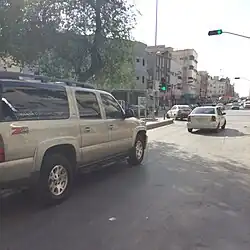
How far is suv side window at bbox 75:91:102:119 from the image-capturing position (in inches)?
262

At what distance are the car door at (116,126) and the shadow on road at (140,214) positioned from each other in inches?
26.8

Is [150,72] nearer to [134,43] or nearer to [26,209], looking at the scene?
[134,43]

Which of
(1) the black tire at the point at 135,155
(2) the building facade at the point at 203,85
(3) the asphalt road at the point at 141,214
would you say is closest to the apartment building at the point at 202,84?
(2) the building facade at the point at 203,85

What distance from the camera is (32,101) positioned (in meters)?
5.51

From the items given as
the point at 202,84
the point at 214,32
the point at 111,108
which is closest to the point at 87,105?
the point at 111,108

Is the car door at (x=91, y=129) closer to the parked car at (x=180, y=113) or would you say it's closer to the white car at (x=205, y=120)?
the white car at (x=205, y=120)

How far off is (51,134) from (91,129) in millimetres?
1292

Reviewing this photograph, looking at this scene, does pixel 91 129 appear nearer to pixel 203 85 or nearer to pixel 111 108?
pixel 111 108

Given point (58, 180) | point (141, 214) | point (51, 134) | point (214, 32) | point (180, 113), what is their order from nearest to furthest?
1. point (141, 214)
2. point (51, 134)
3. point (58, 180)
4. point (214, 32)
5. point (180, 113)

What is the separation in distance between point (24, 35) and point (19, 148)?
924cm

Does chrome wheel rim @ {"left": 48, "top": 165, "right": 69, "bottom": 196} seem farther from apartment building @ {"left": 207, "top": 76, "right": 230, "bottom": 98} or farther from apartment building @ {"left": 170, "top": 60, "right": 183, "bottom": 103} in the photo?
apartment building @ {"left": 207, "top": 76, "right": 230, "bottom": 98}

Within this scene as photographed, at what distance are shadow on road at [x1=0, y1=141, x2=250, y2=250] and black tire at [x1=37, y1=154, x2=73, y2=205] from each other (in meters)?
0.17

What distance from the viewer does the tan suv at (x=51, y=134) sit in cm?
500

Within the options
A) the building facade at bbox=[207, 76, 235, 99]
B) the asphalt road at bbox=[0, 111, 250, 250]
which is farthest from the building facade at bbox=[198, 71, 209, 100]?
the asphalt road at bbox=[0, 111, 250, 250]
